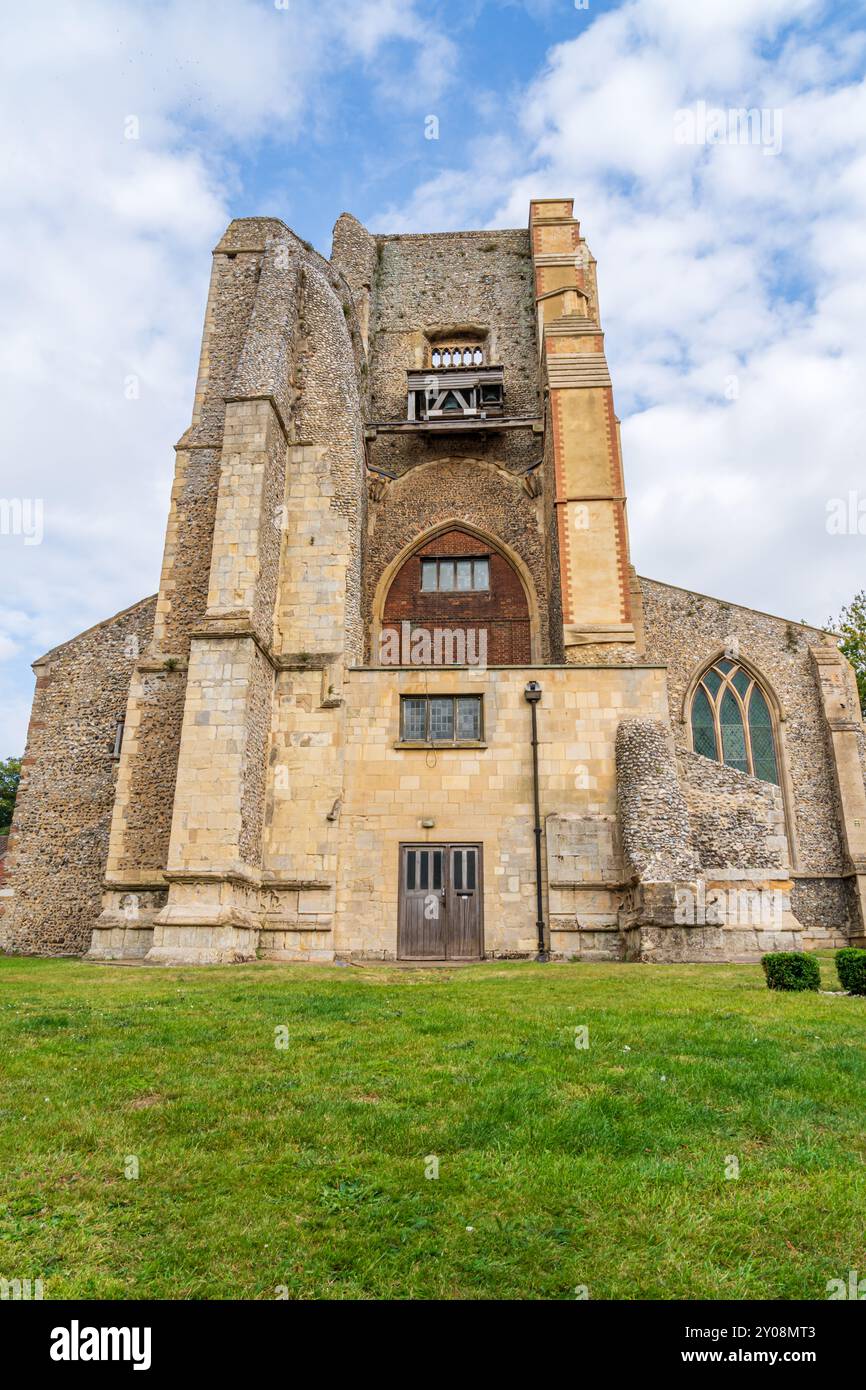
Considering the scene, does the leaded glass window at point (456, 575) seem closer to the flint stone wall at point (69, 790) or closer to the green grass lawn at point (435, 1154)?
the flint stone wall at point (69, 790)

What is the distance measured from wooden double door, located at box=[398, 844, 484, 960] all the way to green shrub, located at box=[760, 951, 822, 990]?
7.66 m

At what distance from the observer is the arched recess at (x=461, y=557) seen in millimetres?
28000

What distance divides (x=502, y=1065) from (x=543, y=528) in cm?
2364

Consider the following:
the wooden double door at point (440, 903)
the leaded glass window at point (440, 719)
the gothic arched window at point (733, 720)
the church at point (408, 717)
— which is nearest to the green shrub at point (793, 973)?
the church at point (408, 717)

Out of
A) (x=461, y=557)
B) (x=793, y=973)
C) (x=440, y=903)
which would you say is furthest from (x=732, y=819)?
(x=461, y=557)

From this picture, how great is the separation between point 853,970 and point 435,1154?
8.45 metres

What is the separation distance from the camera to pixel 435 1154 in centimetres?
478

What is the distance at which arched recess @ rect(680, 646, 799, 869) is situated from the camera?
26672mm

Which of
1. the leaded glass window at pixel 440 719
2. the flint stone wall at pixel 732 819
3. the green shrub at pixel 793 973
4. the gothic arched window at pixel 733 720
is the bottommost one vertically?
the green shrub at pixel 793 973

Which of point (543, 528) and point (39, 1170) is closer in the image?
point (39, 1170)

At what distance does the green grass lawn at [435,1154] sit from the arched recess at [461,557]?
1996 centimetres

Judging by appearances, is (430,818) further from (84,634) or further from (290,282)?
(290,282)
